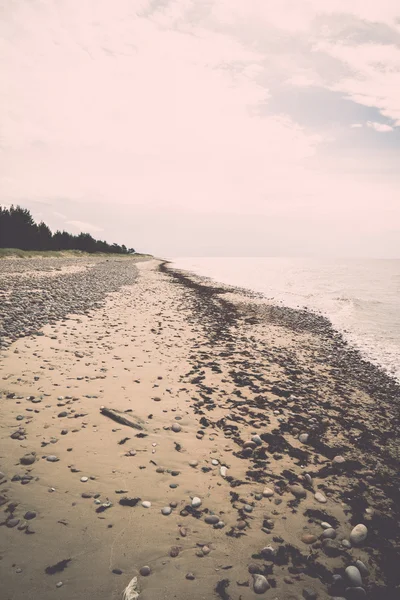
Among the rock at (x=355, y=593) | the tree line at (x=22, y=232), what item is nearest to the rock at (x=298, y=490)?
the rock at (x=355, y=593)

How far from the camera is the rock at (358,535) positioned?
4091 millimetres

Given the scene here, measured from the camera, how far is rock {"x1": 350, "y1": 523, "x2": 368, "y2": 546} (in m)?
4.09

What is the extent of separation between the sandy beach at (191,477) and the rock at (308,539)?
0.02 metres

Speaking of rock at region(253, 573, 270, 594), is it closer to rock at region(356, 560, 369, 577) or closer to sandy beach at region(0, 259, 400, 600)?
sandy beach at region(0, 259, 400, 600)

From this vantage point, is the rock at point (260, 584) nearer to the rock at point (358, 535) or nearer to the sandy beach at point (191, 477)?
the sandy beach at point (191, 477)

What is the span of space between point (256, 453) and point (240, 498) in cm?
131

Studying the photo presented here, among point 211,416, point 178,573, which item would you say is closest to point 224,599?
point 178,573

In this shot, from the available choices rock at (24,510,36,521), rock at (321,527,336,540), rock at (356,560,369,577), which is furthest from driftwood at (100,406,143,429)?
rock at (356,560,369,577)

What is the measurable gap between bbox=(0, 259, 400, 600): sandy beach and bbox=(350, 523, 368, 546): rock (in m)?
0.02

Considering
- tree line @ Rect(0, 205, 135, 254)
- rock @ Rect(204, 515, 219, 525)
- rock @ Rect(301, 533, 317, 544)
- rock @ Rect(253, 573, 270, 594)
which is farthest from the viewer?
tree line @ Rect(0, 205, 135, 254)

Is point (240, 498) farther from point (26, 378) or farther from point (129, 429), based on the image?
point (26, 378)

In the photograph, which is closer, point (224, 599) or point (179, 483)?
point (224, 599)

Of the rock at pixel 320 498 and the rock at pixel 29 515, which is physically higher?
the rock at pixel 29 515

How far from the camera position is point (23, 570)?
126 inches
